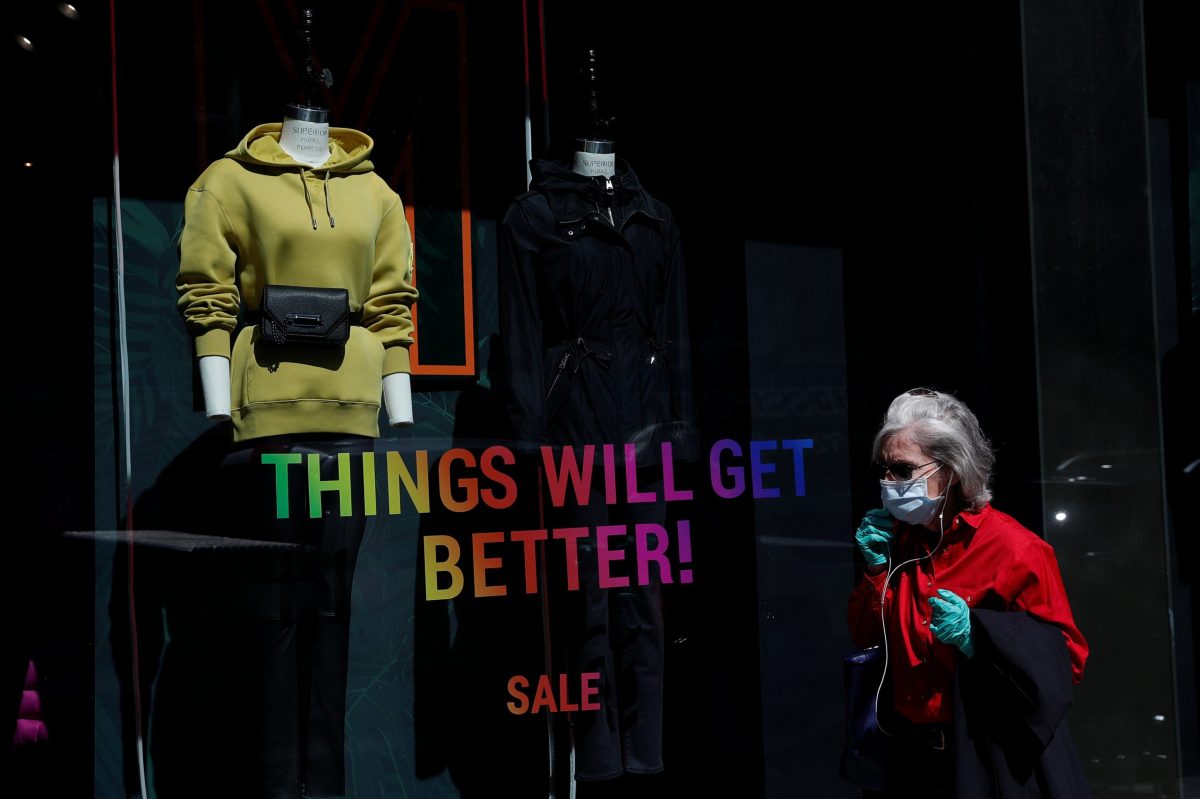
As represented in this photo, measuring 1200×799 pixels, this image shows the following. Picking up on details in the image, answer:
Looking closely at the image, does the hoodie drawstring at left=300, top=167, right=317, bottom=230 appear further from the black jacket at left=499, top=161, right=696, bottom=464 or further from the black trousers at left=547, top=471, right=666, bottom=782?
the black trousers at left=547, top=471, right=666, bottom=782

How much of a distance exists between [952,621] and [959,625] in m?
0.02

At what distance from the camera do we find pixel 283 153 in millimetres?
3814

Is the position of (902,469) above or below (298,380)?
below

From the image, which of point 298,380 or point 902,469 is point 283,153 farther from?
point 902,469

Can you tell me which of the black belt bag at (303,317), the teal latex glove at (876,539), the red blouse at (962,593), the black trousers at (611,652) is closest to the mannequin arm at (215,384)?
the black belt bag at (303,317)

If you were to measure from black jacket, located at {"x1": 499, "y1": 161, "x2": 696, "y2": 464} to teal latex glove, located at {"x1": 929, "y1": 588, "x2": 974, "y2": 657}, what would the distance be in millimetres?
1370

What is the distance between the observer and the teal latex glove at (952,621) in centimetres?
289

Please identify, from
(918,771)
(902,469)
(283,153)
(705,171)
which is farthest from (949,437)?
(283,153)

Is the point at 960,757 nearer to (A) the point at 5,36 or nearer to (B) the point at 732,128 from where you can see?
(B) the point at 732,128

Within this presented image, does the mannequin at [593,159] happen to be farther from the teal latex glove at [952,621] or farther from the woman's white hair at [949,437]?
the teal latex glove at [952,621]

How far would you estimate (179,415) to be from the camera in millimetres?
4051

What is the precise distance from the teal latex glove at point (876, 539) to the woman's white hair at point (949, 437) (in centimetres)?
17

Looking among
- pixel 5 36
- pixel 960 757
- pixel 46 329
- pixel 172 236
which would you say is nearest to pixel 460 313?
pixel 172 236

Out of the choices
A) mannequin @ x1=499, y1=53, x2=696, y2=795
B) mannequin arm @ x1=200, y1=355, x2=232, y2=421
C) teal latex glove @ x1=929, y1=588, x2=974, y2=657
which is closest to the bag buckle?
mannequin arm @ x1=200, y1=355, x2=232, y2=421
